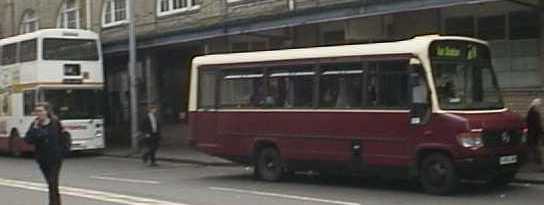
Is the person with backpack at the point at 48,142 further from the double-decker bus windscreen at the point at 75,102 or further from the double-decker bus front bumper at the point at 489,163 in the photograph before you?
the double-decker bus windscreen at the point at 75,102

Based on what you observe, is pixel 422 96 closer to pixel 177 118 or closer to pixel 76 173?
pixel 76 173

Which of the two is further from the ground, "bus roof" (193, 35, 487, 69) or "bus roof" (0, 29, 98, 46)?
"bus roof" (0, 29, 98, 46)

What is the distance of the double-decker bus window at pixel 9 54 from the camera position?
2969 cm

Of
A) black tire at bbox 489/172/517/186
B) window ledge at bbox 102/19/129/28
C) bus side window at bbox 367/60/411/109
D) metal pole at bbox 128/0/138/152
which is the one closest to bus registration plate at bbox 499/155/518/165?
black tire at bbox 489/172/517/186

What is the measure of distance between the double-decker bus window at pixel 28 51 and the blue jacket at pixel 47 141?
53.2ft

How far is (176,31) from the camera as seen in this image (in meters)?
28.2

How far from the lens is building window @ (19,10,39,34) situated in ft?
134

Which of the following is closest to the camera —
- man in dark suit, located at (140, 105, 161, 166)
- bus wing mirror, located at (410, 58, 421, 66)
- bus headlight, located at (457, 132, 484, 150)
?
bus headlight, located at (457, 132, 484, 150)

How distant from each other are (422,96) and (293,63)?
10.4 ft

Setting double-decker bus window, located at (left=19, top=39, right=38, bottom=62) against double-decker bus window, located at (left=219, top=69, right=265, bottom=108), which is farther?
double-decker bus window, located at (left=19, top=39, right=38, bottom=62)

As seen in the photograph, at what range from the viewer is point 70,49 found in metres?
28.6

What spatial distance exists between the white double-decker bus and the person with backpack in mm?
15568

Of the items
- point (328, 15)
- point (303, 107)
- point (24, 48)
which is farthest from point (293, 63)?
point (24, 48)

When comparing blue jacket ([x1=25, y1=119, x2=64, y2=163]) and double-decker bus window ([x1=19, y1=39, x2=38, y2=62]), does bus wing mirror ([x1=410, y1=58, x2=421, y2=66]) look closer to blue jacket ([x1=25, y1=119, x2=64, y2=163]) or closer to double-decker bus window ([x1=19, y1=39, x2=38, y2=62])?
blue jacket ([x1=25, y1=119, x2=64, y2=163])
